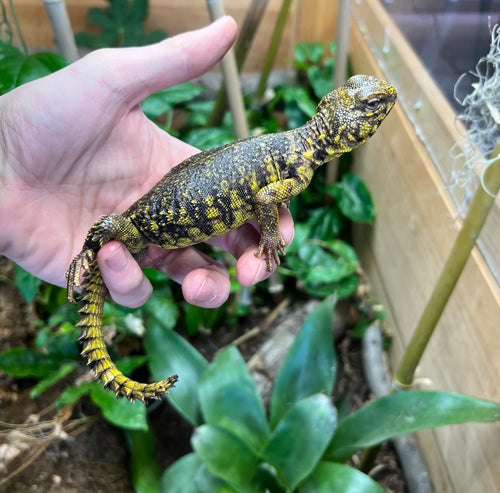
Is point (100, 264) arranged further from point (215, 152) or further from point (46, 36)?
point (46, 36)

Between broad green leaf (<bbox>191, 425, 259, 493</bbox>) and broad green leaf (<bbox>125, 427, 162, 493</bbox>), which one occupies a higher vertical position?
broad green leaf (<bbox>191, 425, 259, 493</bbox>)

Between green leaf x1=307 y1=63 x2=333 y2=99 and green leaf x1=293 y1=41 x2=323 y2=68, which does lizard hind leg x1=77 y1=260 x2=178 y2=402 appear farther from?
green leaf x1=293 y1=41 x2=323 y2=68

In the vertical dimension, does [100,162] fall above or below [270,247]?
above

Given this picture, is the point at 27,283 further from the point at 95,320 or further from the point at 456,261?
the point at 456,261

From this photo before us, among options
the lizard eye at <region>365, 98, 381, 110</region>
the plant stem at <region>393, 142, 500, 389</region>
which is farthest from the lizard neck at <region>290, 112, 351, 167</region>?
the plant stem at <region>393, 142, 500, 389</region>

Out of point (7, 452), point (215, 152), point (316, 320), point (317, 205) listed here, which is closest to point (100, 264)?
point (215, 152)

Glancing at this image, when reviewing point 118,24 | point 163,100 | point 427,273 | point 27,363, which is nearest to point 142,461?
point 27,363

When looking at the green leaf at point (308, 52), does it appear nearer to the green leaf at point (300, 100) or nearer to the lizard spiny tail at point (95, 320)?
the green leaf at point (300, 100)
